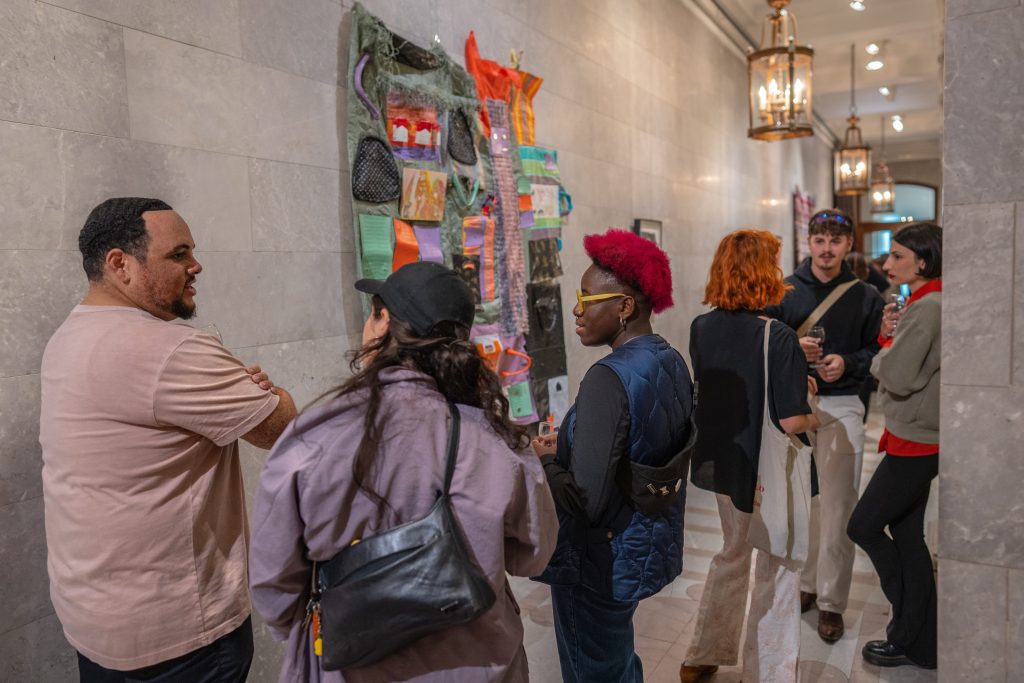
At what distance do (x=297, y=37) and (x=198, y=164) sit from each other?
2.11ft

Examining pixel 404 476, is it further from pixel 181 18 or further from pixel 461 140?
pixel 461 140

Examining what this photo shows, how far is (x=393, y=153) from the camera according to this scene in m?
2.82

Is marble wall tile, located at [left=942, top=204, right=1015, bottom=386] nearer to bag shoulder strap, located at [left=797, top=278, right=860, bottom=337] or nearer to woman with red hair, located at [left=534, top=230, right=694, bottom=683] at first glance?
woman with red hair, located at [left=534, top=230, right=694, bottom=683]

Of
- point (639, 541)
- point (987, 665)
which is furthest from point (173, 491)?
point (987, 665)

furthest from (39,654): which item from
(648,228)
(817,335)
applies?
(648,228)

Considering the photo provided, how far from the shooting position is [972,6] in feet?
6.11

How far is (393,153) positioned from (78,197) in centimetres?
121

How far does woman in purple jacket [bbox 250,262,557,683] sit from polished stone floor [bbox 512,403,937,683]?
5.46 feet

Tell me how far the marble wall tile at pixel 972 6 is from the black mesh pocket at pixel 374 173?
5.96 feet

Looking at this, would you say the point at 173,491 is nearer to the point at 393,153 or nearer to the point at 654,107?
the point at 393,153

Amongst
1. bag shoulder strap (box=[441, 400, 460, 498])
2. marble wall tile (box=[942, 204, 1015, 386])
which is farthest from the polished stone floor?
bag shoulder strap (box=[441, 400, 460, 498])

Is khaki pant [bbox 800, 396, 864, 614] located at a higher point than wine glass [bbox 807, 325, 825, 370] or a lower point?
lower

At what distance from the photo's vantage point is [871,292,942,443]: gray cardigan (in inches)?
104

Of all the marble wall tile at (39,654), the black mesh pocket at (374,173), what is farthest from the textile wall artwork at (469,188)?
the marble wall tile at (39,654)
